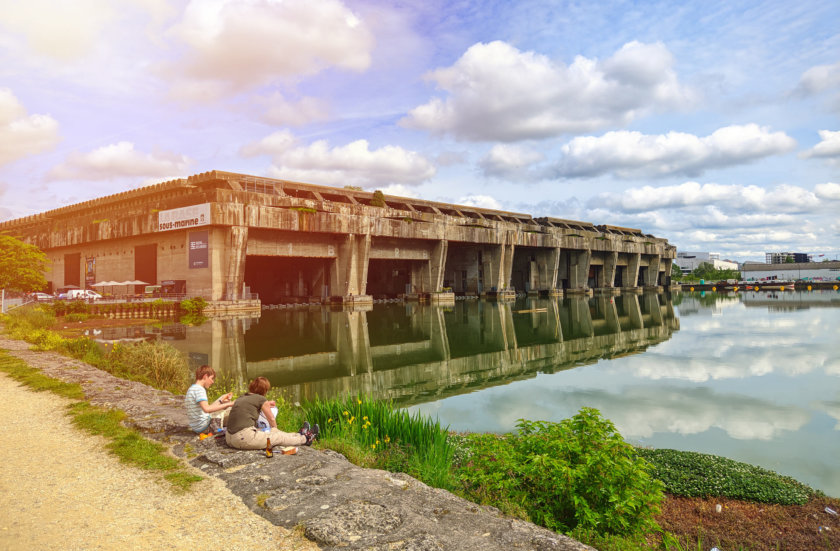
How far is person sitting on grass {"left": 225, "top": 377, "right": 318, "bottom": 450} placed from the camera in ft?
27.1

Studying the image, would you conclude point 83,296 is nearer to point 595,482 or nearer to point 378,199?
point 378,199

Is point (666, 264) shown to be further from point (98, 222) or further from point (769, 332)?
point (98, 222)

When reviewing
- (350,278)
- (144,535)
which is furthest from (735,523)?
(350,278)

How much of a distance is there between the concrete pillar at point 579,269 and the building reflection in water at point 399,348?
54.8m

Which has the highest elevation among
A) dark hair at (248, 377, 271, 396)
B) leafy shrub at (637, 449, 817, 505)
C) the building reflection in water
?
dark hair at (248, 377, 271, 396)

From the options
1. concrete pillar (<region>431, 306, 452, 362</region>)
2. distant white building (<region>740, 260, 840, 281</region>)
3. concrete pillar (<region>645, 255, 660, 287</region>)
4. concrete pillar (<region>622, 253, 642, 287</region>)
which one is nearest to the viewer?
concrete pillar (<region>431, 306, 452, 362</region>)

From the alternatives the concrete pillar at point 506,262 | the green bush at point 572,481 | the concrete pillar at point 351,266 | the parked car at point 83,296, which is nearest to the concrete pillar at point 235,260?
the concrete pillar at point 351,266

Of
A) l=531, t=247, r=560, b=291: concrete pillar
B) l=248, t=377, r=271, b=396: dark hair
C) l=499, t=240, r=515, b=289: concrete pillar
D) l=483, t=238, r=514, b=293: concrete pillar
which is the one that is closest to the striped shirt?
l=248, t=377, r=271, b=396: dark hair

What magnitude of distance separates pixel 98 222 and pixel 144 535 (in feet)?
217

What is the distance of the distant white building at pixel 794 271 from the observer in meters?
167

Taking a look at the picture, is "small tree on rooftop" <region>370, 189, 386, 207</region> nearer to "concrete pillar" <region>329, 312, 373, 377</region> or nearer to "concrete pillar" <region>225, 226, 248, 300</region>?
"concrete pillar" <region>225, 226, 248, 300</region>

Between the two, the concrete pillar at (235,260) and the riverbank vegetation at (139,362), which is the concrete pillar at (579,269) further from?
the riverbank vegetation at (139,362)

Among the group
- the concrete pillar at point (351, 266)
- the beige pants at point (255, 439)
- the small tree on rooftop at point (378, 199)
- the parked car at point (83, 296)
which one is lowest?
the beige pants at point (255, 439)

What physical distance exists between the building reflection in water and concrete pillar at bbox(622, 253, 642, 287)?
73.9 metres
